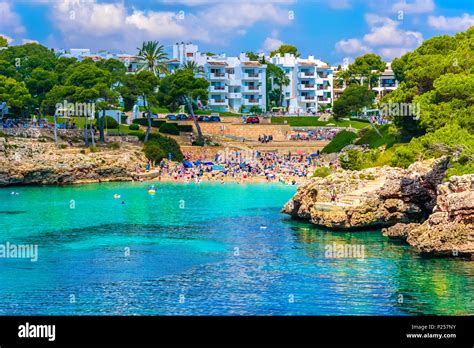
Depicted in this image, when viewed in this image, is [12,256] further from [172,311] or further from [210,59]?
[210,59]

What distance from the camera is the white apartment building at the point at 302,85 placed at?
153750 millimetres

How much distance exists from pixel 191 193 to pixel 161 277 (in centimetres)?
3912

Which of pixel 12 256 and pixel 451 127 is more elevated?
pixel 451 127

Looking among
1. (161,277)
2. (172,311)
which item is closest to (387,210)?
(161,277)

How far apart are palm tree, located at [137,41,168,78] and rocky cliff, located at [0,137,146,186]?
Answer: 41761 mm

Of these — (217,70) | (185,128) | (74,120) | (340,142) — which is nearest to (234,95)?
(217,70)

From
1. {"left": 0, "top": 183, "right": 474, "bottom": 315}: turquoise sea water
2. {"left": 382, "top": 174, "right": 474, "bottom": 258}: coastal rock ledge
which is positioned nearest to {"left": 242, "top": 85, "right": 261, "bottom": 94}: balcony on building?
{"left": 0, "top": 183, "right": 474, "bottom": 315}: turquoise sea water

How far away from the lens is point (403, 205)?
53.2 metres

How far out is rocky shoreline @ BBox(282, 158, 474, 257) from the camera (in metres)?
42.7

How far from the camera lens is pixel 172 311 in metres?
32.7

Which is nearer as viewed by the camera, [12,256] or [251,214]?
[12,256]

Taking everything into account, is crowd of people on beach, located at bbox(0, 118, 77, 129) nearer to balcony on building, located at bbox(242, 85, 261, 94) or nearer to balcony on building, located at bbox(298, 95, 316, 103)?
balcony on building, located at bbox(242, 85, 261, 94)
